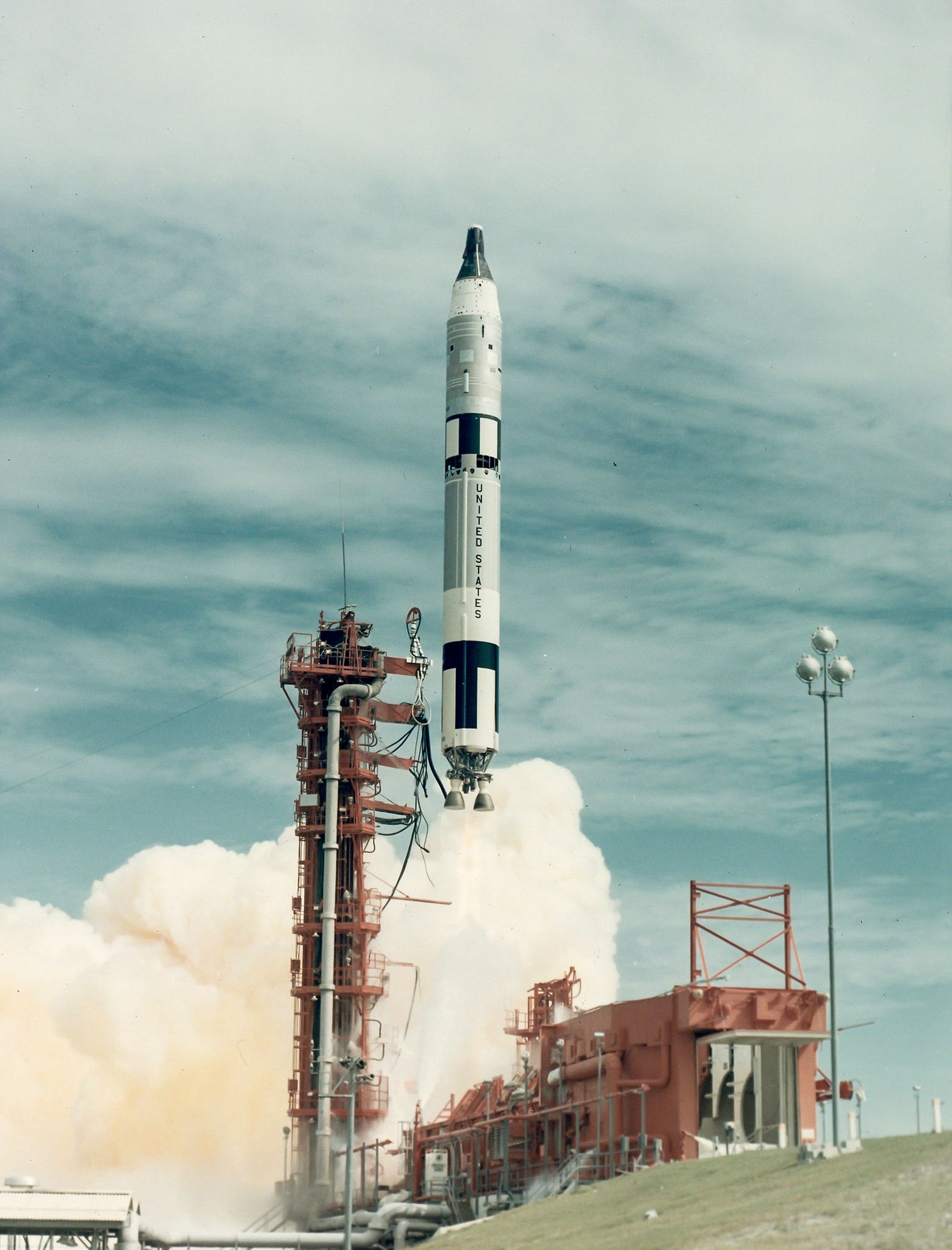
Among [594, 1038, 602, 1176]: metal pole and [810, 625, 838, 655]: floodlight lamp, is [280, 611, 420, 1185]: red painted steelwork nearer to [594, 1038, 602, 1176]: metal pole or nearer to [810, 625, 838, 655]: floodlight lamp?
[594, 1038, 602, 1176]: metal pole

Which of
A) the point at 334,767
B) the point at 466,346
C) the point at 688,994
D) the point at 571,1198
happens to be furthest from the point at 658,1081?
the point at 466,346

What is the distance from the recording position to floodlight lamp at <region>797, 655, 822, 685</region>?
48.2m

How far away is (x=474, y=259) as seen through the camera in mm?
75312

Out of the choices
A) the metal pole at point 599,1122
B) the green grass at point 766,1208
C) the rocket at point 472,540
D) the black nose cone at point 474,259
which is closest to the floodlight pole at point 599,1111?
the metal pole at point 599,1122

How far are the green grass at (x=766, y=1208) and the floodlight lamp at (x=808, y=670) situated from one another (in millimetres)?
11713

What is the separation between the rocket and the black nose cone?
3.9 inches

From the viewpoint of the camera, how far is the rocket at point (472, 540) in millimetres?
69562

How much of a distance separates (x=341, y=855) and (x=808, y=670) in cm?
3435

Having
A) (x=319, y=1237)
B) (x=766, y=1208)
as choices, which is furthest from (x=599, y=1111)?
(x=766, y=1208)

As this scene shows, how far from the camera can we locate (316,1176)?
72.9 meters

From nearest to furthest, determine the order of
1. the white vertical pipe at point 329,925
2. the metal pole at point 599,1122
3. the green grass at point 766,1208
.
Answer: the green grass at point 766,1208
the metal pole at point 599,1122
the white vertical pipe at point 329,925

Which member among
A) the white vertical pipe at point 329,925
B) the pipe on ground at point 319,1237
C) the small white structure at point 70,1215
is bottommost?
the pipe on ground at point 319,1237

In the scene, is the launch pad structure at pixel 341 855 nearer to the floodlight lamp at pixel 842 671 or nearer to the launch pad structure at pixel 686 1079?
the launch pad structure at pixel 686 1079

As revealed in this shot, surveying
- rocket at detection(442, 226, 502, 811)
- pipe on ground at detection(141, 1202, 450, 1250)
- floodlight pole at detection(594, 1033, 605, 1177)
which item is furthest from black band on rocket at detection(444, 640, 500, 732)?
pipe on ground at detection(141, 1202, 450, 1250)
